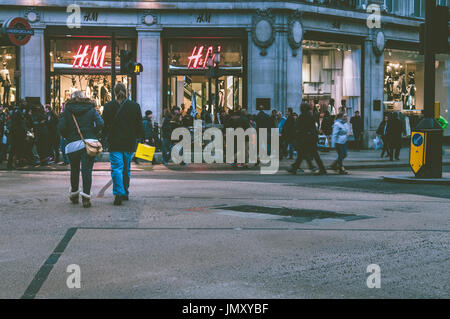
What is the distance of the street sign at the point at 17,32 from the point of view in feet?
62.8

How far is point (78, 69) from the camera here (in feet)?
92.6

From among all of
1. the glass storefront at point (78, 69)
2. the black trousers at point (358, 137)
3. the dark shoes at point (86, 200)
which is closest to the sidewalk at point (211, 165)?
the glass storefront at point (78, 69)

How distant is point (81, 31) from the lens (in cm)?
2836

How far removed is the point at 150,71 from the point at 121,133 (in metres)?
17.8

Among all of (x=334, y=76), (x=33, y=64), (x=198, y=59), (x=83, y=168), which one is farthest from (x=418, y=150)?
(x=33, y=64)

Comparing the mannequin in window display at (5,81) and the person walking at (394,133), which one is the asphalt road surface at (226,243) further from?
the mannequin in window display at (5,81)

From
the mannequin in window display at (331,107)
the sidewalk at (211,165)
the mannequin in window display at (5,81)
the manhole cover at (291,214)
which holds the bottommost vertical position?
the sidewalk at (211,165)

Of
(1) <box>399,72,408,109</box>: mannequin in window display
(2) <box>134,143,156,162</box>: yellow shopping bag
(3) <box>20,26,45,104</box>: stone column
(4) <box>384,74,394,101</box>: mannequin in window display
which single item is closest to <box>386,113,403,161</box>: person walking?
(4) <box>384,74,394,101</box>: mannequin in window display

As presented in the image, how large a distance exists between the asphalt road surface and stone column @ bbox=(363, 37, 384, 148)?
19.7 m

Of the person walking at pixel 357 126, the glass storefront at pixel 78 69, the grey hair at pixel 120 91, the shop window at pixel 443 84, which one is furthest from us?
the shop window at pixel 443 84

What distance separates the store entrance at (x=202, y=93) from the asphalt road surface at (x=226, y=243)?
15763 millimetres

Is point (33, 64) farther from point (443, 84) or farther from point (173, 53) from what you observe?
point (443, 84)

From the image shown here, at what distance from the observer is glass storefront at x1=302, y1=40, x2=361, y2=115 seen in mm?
31266
